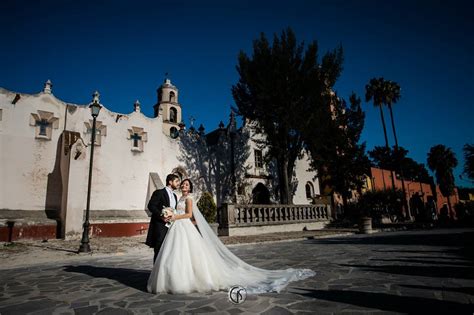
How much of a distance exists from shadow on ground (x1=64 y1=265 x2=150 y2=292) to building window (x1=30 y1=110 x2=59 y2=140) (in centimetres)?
1247

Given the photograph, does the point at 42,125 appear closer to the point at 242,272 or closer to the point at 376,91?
the point at 242,272

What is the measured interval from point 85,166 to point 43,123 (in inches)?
143

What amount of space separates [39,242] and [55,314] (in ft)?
41.4

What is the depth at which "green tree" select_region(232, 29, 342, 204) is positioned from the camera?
66.2ft

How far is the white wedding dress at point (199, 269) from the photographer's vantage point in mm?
4207

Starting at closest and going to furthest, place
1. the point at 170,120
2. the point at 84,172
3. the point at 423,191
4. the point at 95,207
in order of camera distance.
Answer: the point at 84,172, the point at 95,207, the point at 170,120, the point at 423,191

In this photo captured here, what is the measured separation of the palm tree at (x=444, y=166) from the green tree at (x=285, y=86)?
147ft

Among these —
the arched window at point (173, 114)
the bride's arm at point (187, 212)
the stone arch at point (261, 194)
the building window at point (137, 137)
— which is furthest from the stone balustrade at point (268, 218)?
the arched window at point (173, 114)

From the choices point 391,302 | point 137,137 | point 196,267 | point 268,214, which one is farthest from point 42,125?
point 391,302

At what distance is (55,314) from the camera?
3336 millimetres

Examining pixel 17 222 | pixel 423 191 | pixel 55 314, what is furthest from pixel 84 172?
pixel 423 191

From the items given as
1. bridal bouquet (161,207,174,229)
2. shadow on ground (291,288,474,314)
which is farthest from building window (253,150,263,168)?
shadow on ground (291,288,474,314)

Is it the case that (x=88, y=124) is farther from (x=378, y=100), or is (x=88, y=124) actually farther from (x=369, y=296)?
(x=378, y=100)

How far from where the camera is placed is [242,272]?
4.71 m
